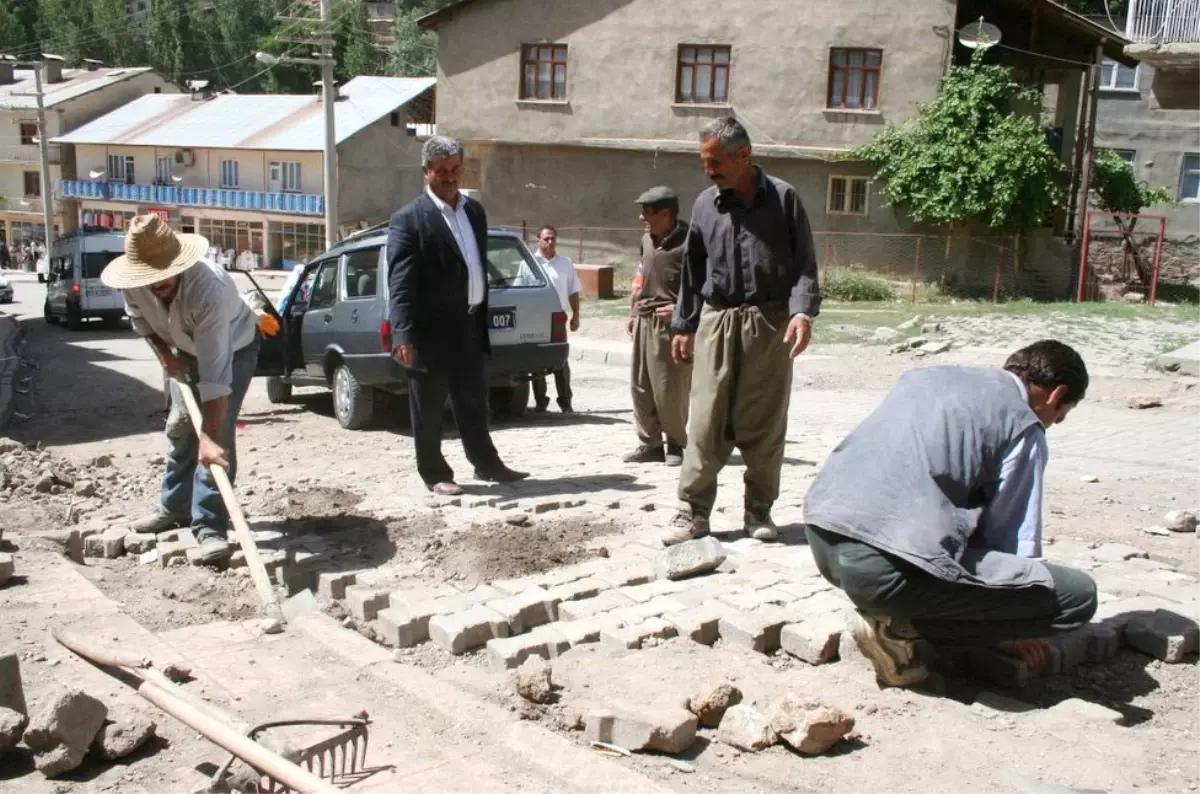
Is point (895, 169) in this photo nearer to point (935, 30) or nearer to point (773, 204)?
point (935, 30)

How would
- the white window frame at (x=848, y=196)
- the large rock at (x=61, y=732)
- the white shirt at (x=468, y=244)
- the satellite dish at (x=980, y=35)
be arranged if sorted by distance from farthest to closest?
1. the white window frame at (x=848, y=196)
2. the satellite dish at (x=980, y=35)
3. the white shirt at (x=468, y=244)
4. the large rock at (x=61, y=732)

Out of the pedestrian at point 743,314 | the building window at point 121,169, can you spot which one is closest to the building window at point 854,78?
the pedestrian at point 743,314

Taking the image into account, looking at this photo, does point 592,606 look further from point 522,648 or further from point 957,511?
point 957,511

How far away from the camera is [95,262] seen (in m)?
25.1

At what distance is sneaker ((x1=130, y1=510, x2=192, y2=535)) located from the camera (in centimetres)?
607

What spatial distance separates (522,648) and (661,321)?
11.8 feet

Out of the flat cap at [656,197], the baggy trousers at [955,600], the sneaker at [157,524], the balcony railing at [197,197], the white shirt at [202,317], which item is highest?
the balcony railing at [197,197]

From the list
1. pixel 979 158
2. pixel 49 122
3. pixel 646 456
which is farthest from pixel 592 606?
pixel 49 122

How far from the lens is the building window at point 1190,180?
109 feet

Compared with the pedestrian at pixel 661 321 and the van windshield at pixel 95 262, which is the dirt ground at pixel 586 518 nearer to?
the pedestrian at pixel 661 321

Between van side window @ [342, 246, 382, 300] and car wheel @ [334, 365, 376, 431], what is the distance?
679mm

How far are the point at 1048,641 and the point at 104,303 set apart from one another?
78.0ft

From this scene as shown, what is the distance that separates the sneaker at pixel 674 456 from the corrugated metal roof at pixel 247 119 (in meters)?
40.1

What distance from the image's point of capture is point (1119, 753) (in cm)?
357
